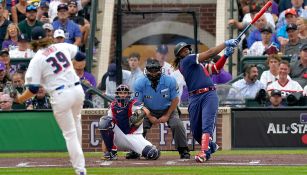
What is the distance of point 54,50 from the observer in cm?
1376

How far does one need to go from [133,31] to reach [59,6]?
7.43ft

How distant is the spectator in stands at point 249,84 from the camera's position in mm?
20047

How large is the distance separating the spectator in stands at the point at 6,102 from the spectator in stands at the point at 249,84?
164 inches

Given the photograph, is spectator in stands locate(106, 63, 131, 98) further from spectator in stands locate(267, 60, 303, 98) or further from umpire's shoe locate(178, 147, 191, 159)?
umpire's shoe locate(178, 147, 191, 159)

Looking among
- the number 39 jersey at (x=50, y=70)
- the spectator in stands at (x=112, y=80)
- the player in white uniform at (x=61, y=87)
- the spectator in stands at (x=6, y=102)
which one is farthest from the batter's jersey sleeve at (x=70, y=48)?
the spectator in stands at (x=112, y=80)

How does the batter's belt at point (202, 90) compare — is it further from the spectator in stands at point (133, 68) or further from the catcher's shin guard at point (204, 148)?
the spectator in stands at point (133, 68)

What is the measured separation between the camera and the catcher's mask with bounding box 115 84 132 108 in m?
17.0

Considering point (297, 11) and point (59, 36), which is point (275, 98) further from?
point (59, 36)

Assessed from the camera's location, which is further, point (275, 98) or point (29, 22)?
point (29, 22)

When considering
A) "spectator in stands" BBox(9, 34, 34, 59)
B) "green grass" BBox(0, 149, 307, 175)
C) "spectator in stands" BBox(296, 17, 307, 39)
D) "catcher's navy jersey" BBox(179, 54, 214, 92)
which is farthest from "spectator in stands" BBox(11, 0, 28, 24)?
"green grass" BBox(0, 149, 307, 175)

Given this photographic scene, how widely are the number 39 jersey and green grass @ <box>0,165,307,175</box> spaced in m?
1.51

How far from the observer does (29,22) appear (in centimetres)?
2270

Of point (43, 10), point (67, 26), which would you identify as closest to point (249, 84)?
point (67, 26)

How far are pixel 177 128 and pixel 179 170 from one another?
8.63ft
